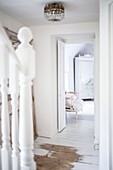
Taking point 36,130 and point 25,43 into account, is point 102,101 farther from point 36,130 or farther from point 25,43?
point 36,130

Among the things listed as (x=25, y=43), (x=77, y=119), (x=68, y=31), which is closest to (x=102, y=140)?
(x=25, y=43)

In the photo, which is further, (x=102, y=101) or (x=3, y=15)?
(x=3, y=15)

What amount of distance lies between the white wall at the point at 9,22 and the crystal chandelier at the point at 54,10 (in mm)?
802

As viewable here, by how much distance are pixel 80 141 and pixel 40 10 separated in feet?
8.93

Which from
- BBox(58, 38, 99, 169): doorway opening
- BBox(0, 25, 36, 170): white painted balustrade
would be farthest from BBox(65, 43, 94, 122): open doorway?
BBox(0, 25, 36, 170): white painted balustrade

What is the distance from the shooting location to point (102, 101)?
200cm

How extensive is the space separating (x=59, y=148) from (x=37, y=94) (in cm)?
129

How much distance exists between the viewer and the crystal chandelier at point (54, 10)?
2.50 meters

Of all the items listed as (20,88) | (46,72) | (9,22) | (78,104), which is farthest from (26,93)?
(78,104)

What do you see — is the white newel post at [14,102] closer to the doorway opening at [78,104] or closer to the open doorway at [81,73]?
the doorway opening at [78,104]

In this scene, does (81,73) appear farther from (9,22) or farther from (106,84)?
(106,84)

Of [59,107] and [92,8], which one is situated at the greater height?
[92,8]

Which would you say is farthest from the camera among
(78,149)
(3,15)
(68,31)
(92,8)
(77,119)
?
(77,119)

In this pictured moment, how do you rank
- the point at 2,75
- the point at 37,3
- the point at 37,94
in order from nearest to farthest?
the point at 2,75 → the point at 37,3 → the point at 37,94
